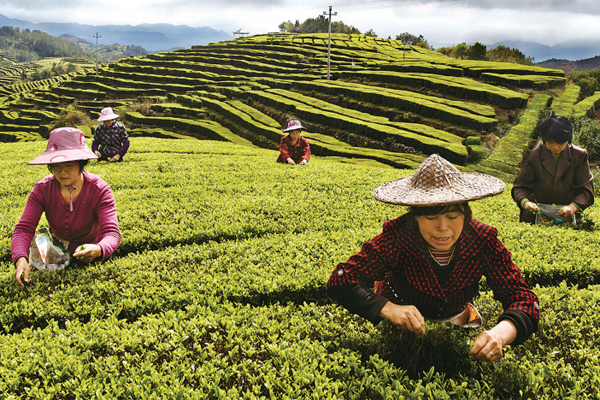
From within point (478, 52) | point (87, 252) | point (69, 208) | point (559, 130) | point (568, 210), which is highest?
point (478, 52)

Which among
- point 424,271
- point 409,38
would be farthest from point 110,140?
point 409,38

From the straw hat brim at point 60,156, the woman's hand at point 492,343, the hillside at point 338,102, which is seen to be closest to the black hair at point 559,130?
the woman's hand at point 492,343

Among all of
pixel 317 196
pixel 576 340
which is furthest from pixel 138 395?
pixel 317 196

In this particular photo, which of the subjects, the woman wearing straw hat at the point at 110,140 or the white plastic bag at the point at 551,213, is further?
the woman wearing straw hat at the point at 110,140

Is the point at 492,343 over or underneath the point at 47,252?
over

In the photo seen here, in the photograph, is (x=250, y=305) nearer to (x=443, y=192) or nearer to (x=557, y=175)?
(x=443, y=192)

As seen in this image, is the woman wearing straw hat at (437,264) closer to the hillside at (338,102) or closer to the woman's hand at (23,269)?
the woman's hand at (23,269)

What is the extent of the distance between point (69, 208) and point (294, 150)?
7616 mm

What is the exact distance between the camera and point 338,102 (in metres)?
35.9

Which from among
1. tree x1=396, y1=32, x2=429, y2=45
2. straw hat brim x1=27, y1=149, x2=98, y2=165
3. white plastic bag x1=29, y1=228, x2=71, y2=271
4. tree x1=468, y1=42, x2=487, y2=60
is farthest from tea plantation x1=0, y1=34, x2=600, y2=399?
tree x1=396, y1=32, x2=429, y2=45

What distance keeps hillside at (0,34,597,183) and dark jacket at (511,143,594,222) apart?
1350 cm

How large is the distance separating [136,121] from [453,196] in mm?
43048

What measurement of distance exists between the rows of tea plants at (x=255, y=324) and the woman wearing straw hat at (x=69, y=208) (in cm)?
43

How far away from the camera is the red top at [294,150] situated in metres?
11.1
